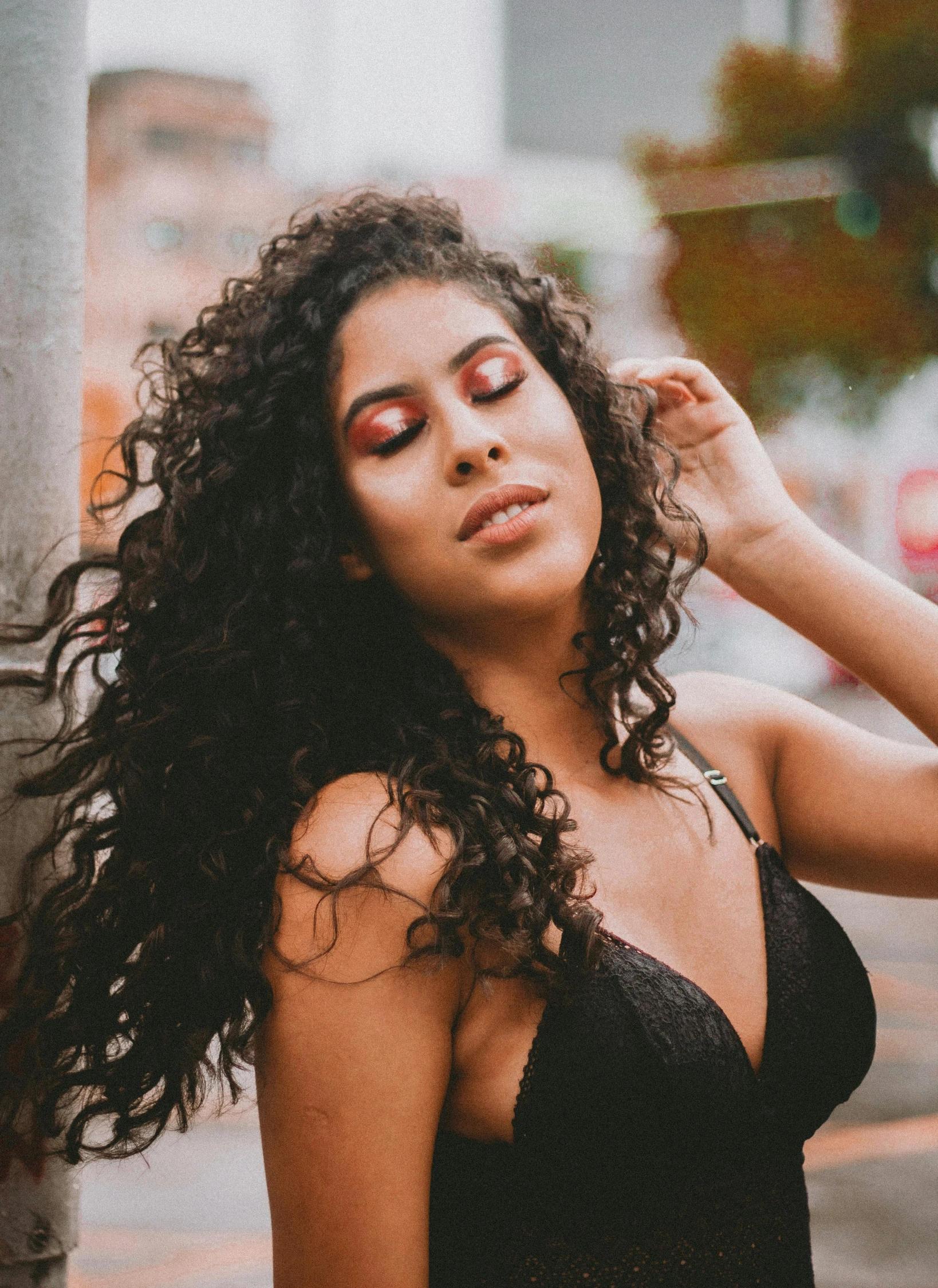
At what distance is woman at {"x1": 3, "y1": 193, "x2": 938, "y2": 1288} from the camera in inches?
62.0

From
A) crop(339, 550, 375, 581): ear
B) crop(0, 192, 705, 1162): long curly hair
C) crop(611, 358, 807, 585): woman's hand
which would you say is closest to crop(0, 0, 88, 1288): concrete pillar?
crop(0, 192, 705, 1162): long curly hair

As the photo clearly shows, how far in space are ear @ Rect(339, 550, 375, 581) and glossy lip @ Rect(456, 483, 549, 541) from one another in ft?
0.66

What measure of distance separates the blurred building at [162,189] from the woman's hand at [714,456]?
3482 centimetres

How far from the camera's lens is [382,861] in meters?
1.57

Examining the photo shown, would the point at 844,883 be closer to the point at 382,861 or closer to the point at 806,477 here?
Answer: the point at 382,861

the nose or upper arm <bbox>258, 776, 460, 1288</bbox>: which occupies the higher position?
the nose

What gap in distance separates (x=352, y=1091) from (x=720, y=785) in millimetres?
848

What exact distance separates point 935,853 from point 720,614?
725 inches

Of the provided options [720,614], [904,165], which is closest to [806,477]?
[720,614]

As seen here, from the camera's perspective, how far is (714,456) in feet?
7.51

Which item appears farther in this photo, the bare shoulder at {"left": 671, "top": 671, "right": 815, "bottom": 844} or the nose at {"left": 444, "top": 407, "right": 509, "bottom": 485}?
the bare shoulder at {"left": 671, "top": 671, "right": 815, "bottom": 844}

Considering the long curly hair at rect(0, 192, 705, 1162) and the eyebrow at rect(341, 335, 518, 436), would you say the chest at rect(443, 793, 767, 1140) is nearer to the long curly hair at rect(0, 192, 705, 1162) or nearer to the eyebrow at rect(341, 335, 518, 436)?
A: the long curly hair at rect(0, 192, 705, 1162)

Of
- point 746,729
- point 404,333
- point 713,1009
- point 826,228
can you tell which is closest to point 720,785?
point 746,729

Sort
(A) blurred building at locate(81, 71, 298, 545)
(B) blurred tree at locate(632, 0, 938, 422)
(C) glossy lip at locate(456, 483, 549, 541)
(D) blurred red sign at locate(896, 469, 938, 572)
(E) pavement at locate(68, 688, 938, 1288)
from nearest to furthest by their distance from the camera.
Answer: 1. (C) glossy lip at locate(456, 483, 549, 541)
2. (E) pavement at locate(68, 688, 938, 1288)
3. (D) blurred red sign at locate(896, 469, 938, 572)
4. (B) blurred tree at locate(632, 0, 938, 422)
5. (A) blurred building at locate(81, 71, 298, 545)
